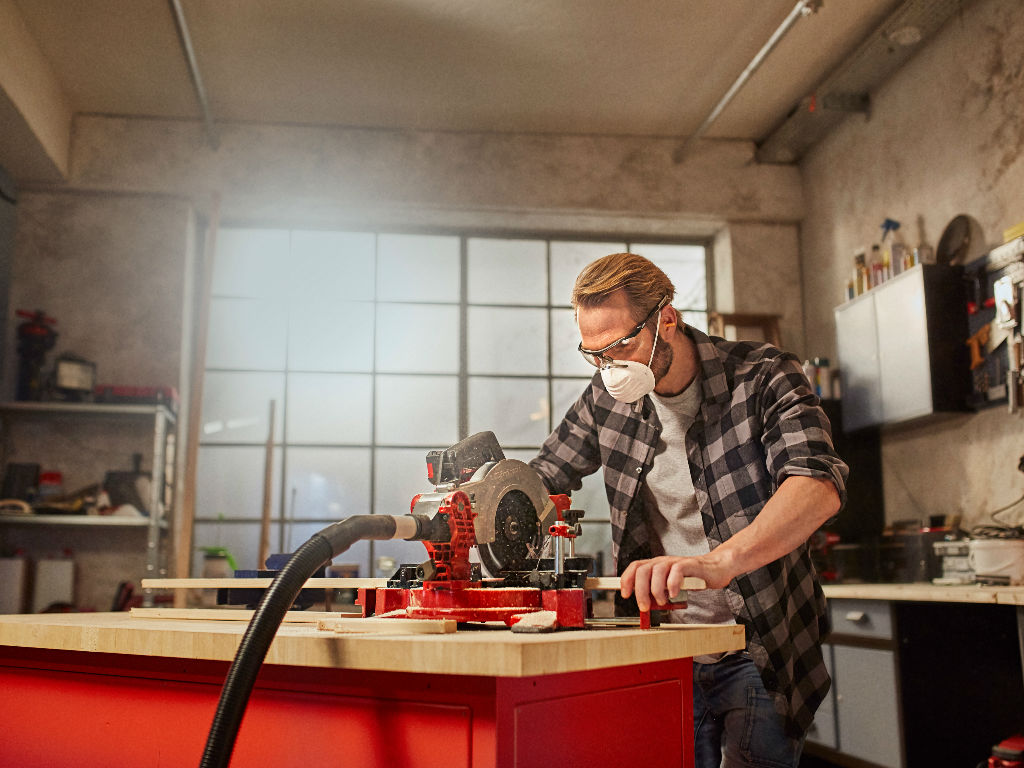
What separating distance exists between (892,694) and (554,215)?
2981 millimetres

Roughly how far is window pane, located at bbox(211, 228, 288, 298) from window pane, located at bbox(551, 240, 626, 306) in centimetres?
152

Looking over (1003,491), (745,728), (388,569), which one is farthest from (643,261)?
(388,569)

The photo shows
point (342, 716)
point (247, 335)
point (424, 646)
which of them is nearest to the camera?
point (424, 646)

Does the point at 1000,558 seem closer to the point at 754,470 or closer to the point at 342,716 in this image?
the point at 754,470

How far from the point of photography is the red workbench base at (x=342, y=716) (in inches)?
33.1

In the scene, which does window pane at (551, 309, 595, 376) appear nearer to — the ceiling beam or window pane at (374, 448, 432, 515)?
window pane at (374, 448, 432, 515)

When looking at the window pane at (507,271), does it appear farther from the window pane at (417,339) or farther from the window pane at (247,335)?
the window pane at (247,335)

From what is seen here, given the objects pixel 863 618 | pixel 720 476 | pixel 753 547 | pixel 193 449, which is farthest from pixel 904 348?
pixel 193 449

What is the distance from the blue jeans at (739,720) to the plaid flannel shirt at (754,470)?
2 cm

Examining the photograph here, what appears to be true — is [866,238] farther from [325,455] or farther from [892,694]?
[325,455]

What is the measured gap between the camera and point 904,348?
365 cm

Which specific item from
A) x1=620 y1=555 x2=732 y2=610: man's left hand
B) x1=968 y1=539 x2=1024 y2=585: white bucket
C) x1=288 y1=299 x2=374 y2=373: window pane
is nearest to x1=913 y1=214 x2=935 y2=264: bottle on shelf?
x1=968 y1=539 x2=1024 y2=585: white bucket

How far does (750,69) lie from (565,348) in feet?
5.79

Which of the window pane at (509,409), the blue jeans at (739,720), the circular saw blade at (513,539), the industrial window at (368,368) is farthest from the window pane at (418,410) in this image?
the circular saw blade at (513,539)
